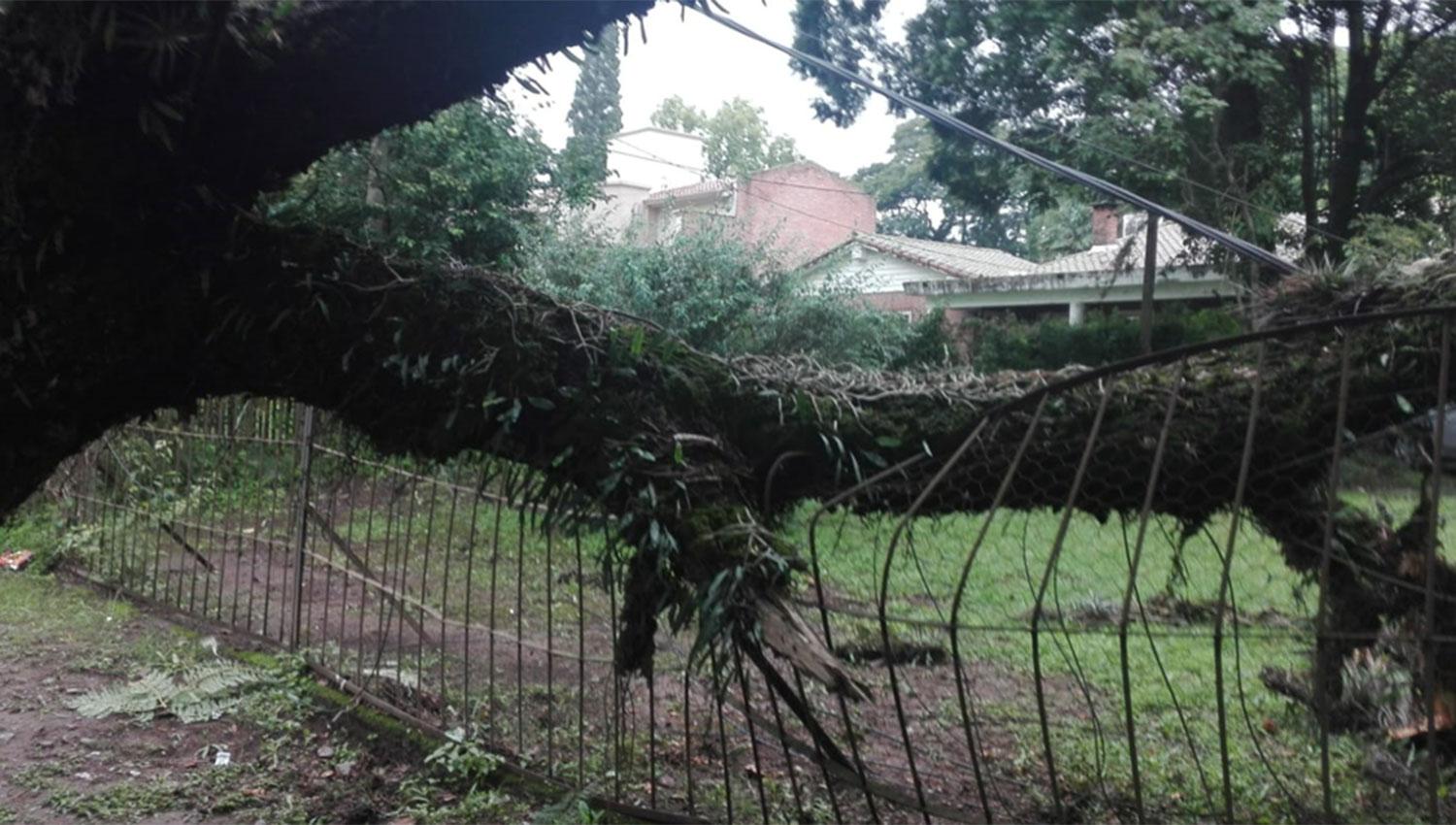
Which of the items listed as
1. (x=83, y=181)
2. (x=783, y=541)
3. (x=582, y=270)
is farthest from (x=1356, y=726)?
(x=582, y=270)

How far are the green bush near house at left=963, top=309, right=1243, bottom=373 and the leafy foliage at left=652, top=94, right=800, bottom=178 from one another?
1029 cm

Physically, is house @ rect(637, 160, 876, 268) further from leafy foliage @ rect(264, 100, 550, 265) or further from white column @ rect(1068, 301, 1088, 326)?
white column @ rect(1068, 301, 1088, 326)

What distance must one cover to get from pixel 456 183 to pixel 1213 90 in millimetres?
5720

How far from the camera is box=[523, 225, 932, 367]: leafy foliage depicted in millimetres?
10617

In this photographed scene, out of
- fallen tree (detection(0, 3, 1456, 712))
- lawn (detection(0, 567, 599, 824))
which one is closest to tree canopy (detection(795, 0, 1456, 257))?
fallen tree (detection(0, 3, 1456, 712))

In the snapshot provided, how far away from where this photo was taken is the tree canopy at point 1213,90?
28.2 feet

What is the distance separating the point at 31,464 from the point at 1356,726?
Result: 4750 millimetres

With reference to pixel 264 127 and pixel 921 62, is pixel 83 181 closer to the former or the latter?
pixel 264 127

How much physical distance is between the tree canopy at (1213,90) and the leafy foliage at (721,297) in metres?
1.98

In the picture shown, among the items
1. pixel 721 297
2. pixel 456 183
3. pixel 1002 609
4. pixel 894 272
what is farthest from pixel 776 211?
pixel 1002 609

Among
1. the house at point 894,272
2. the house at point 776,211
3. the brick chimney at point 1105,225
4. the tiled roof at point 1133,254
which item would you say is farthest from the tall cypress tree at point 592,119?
the brick chimney at point 1105,225

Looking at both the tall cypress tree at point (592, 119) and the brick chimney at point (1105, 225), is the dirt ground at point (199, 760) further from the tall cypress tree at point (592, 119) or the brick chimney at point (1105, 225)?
the brick chimney at point (1105, 225)

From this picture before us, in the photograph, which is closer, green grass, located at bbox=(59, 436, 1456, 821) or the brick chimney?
green grass, located at bbox=(59, 436, 1456, 821)

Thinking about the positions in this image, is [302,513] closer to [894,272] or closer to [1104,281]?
[1104,281]
